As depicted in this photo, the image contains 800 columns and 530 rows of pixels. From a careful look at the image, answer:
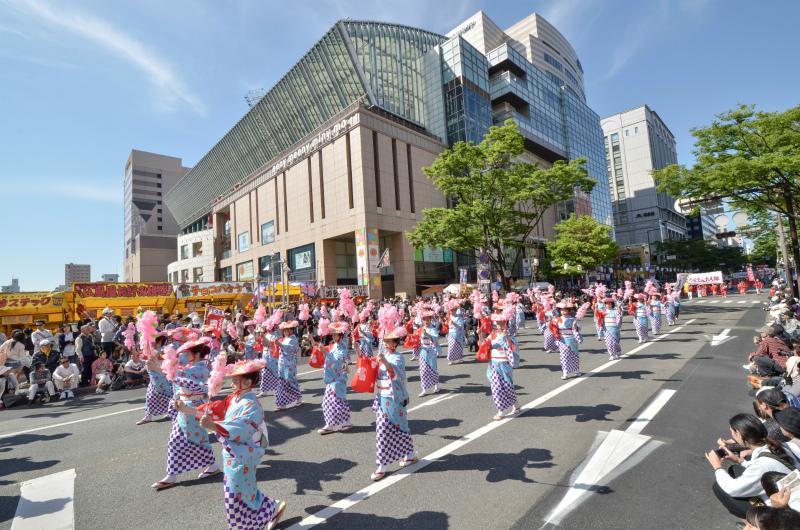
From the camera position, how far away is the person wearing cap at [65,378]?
417 inches

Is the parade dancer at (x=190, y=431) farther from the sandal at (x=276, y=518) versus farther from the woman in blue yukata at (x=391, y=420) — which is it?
the woman in blue yukata at (x=391, y=420)

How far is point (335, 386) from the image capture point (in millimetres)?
6871

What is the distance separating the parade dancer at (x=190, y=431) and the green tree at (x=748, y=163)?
1708 cm

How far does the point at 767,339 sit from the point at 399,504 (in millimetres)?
7766

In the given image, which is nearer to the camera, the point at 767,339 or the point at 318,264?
the point at 767,339

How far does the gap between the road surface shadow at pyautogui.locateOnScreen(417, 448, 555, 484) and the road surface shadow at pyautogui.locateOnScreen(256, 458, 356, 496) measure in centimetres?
111

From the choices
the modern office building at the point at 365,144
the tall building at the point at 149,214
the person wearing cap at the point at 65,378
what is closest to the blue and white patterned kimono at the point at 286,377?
the person wearing cap at the point at 65,378

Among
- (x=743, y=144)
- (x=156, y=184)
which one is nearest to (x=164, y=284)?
(x=743, y=144)

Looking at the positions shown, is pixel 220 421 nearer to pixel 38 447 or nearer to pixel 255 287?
pixel 38 447

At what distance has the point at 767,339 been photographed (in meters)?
7.50

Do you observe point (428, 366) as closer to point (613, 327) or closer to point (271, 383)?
point (271, 383)

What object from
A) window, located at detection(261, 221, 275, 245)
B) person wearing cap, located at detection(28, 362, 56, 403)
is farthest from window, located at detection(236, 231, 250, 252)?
person wearing cap, located at detection(28, 362, 56, 403)

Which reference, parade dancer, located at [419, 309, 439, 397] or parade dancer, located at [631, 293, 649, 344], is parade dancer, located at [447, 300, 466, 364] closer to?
parade dancer, located at [419, 309, 439, 397]

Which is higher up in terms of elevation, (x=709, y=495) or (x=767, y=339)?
(x=767, y=339)
